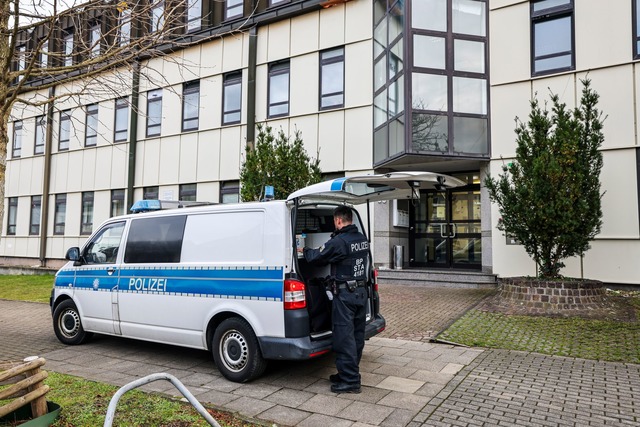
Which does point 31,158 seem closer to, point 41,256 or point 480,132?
point 41,256

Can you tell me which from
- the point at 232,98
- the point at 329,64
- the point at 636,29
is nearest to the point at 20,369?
the point at 329,64

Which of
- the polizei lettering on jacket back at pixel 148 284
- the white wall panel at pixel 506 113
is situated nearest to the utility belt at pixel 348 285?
the polizei lettering on jacket back at pixel 148 284

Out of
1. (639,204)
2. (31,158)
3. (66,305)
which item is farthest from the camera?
(31,158)

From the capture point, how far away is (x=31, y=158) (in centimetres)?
2242

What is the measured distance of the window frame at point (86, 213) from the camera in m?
19.9

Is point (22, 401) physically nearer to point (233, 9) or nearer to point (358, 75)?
point (358, 75)

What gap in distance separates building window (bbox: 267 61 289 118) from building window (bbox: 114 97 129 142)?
7.01 metres

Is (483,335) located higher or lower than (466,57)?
lower

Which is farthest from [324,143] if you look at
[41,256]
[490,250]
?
[41,256]

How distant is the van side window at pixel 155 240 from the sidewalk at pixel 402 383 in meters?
1.32

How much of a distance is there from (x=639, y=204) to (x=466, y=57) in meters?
5.45

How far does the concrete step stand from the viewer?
1189 centimetres

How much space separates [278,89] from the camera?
1584cm

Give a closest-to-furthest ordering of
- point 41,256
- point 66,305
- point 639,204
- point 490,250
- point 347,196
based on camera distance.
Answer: point 347,196 → point 66,305 → point 639,204 → point 490,250 → point 41,256
